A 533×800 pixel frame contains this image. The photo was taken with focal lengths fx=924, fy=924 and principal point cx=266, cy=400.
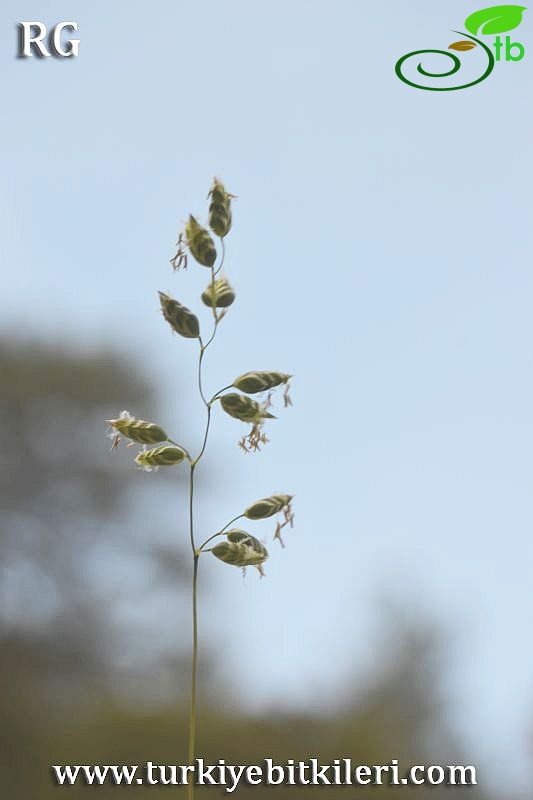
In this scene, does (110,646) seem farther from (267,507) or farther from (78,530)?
(267,507)

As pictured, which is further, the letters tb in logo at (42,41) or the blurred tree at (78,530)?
the blurred tree at (78,530)

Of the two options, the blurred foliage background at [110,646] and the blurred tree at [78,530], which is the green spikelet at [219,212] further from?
the blurred tree at [78,530]

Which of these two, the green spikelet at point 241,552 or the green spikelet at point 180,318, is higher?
the green spikelet at point 180,318

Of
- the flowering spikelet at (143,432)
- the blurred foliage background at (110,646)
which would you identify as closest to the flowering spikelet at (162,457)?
the flowering spikelet at (143,432)

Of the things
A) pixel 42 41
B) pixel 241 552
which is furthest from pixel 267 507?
pixel 42 41

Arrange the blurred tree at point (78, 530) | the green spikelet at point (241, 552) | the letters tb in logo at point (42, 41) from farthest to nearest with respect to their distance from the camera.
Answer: the blurred tree at point (78, 530), the letters tb in logo at point (42, 41), the green spikelet at point (241, 552)

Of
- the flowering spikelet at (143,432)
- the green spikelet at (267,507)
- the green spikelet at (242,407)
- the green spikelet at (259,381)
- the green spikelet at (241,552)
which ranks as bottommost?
the green spikelet at (241,552)

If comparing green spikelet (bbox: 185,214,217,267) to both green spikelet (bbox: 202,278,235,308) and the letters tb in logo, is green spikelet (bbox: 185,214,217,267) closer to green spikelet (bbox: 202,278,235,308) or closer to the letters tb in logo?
green spikelet (bbox: 202,278,235,308)

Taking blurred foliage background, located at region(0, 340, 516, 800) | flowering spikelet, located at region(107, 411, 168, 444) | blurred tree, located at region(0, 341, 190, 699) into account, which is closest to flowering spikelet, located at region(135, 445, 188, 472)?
flowering spikelet, located at region(107, 411, 168, 444)
